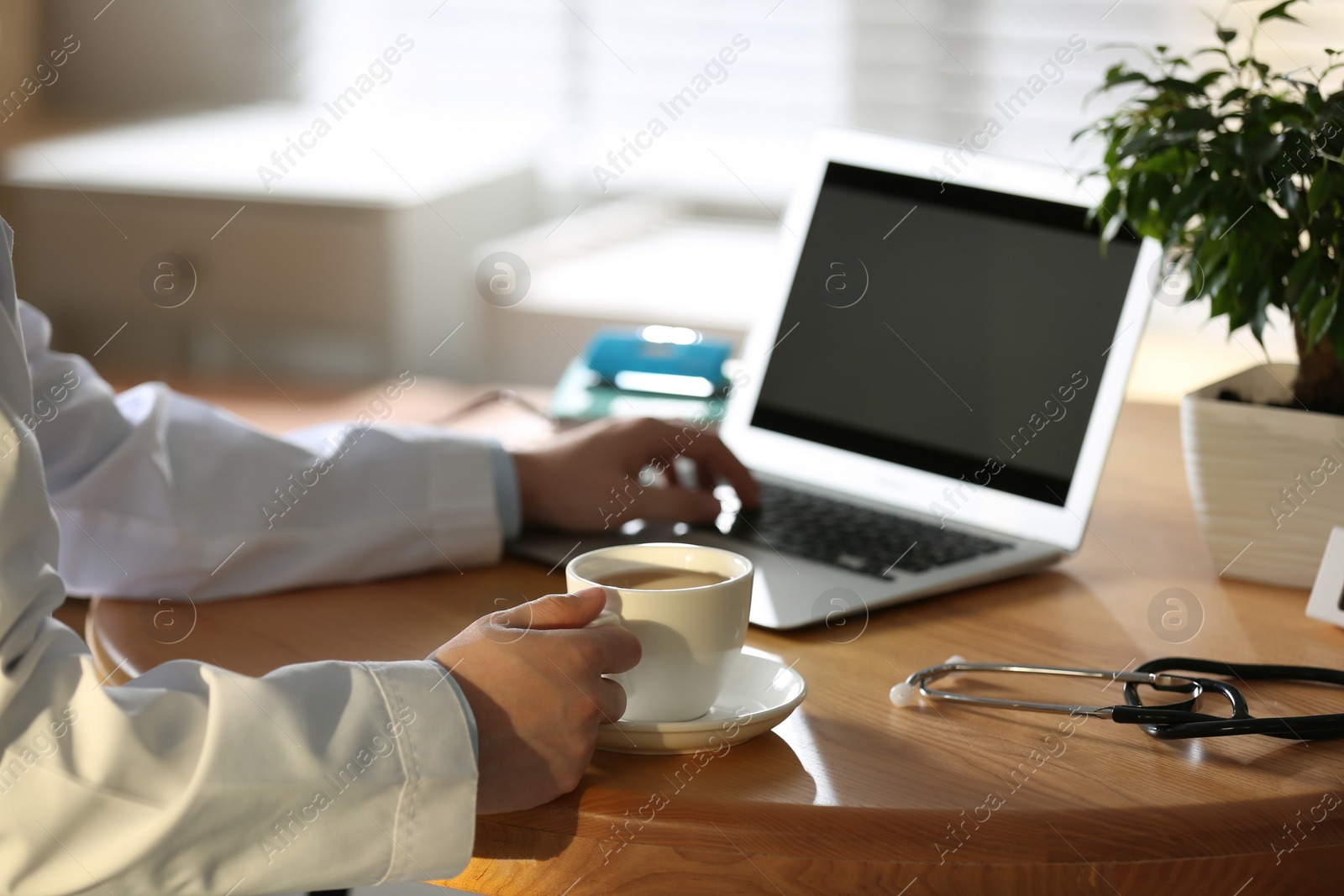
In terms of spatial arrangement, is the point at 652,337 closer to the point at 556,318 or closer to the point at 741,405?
the point at 741,405

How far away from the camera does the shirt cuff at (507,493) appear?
934 mm

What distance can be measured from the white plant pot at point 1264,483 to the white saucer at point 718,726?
405 millimetres

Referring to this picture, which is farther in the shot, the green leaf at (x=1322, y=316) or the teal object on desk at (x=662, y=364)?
the teal object on desk at (x=662, y=364)

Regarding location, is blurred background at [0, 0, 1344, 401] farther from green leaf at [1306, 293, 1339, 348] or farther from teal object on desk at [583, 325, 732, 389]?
green leaf at [1306, 293, 1339, 348]

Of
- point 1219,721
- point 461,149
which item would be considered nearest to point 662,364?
point 1219,721

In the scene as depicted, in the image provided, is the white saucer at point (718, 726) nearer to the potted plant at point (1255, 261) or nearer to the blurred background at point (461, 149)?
the potted plant at point (1255, 261)

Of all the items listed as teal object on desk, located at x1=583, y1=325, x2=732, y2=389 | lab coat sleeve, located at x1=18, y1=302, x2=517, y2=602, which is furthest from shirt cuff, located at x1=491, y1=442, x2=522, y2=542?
teal object on desk, located at x1=583, y1=325, x2=732, y2=389

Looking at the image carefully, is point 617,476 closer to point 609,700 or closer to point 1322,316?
point 609,700

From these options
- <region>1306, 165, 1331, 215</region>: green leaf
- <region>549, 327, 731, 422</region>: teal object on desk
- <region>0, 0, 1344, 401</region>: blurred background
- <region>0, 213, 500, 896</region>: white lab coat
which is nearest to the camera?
<region>0, 213, 500, 896</region>: white lab coat

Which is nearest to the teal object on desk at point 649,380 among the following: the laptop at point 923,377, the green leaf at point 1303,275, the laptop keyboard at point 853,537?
the laptop at point 923,377

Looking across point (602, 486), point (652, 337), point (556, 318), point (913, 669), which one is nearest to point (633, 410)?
point (652, 337)

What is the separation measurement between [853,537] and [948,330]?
0.21 meters

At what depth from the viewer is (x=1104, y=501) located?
1.12 meters

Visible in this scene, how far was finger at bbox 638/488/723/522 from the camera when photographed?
96 cm
